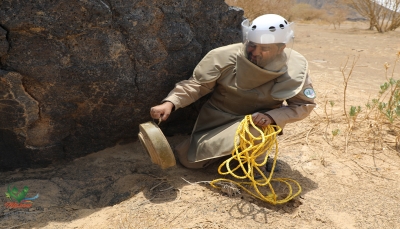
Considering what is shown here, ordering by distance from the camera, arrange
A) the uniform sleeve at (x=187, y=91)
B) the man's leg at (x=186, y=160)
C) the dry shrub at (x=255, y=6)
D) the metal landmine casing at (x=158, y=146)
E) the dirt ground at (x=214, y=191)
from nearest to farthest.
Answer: the dirt ground at (x=214, y=191) → the metal landmine casing at (x=158, y=146) → the uniform sleeve at (x=187, y=91) → the man's leg at (x=186, y=160) → the dry shrub at (x=255, y=6)

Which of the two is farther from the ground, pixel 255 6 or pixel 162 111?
pixel 162 111

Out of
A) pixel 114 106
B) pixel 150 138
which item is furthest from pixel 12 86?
pixel 150 138

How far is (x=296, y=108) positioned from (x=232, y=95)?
0.43m

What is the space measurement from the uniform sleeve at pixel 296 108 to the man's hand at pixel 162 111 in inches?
24.0

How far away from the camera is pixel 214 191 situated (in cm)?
239

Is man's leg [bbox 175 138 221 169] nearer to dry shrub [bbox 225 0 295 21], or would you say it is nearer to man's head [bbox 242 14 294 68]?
man's head [bbox 242 14 294 68]

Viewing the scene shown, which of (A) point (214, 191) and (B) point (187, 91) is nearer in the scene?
(A) point (214, 191)

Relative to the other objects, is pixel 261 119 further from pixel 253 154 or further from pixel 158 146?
pixel 158 146

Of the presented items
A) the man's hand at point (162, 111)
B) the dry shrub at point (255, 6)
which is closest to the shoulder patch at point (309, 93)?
the man's hand at point (162, 111)

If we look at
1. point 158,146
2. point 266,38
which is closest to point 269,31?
point 266,38

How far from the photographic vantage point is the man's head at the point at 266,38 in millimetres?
2363

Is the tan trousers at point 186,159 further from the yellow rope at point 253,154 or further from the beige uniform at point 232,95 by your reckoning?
the yellow rope at point 253,154

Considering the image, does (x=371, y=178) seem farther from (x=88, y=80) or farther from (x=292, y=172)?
(x=88, y=80)

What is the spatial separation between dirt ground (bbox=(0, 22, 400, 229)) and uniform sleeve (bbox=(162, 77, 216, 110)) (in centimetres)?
47
